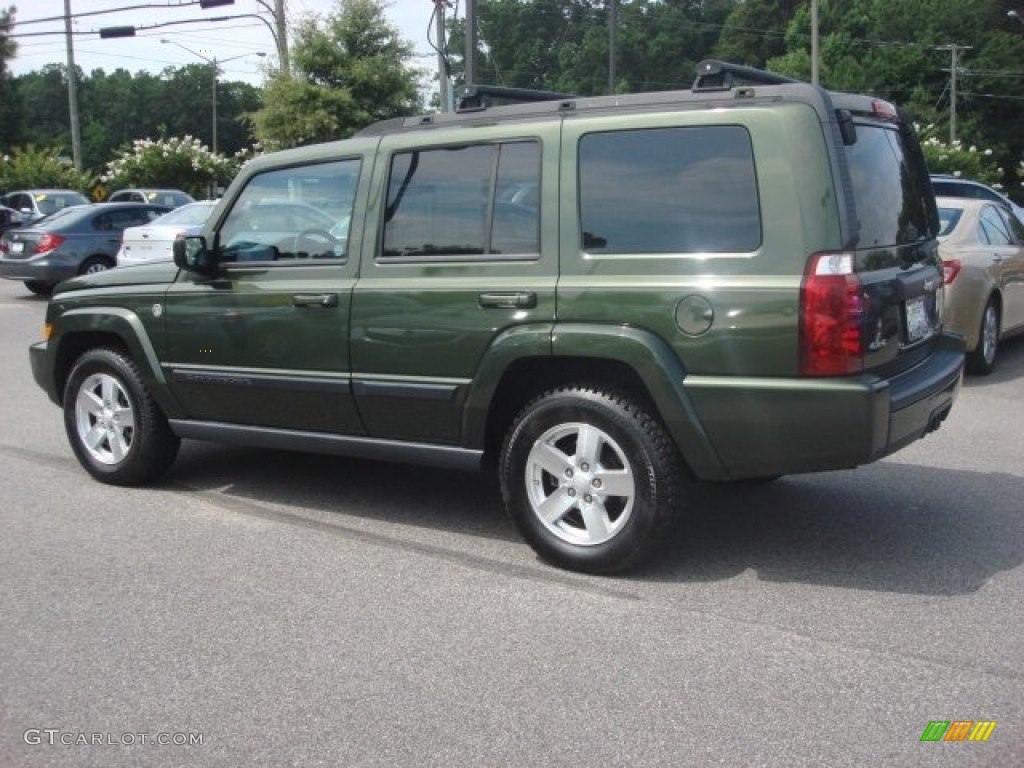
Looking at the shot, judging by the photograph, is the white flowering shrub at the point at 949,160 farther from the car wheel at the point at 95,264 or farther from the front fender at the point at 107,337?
the front fender at the point at 107,337

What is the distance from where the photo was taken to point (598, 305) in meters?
4.53

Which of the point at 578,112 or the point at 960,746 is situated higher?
the point at 578,112

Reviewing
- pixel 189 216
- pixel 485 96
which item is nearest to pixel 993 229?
pixel 485 96

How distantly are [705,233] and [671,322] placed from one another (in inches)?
14.8

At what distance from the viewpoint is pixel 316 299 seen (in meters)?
5.28

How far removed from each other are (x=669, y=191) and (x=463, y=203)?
101 centimetres

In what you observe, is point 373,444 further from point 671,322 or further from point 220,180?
point 220,180

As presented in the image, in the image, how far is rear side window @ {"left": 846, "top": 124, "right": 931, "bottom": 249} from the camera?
4480 mm

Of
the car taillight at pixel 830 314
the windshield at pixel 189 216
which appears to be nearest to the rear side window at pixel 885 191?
the car taillight at pixel 830 314

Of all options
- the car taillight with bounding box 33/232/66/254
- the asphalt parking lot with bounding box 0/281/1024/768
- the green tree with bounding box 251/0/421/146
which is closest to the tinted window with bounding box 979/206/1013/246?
the asphalt parking lot with bounding box 0/281/1024/768

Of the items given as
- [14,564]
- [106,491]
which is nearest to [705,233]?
[14,564]

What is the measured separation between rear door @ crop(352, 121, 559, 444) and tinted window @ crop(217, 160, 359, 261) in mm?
216

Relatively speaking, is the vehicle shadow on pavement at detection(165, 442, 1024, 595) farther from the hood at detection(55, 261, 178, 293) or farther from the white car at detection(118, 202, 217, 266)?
the white car at detection(118, 202, 217, 266)

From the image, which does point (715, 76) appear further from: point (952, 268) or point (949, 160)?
point (949, 160)
